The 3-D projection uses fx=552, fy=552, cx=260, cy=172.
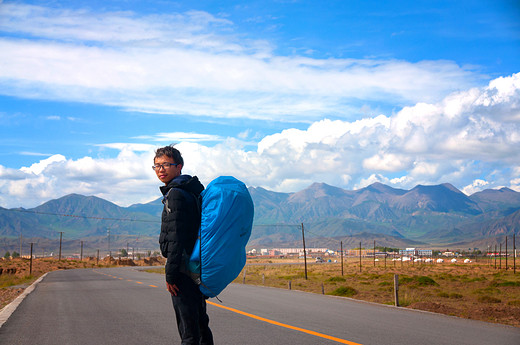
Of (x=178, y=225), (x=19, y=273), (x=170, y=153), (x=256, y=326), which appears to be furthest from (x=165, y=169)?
(x=19, y=273)

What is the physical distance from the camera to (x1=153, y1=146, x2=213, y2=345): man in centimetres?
484

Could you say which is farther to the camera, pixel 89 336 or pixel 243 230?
pixel 89 336

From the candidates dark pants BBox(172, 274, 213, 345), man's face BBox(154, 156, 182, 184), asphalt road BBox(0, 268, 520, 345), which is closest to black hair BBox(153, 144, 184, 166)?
man's face BBox(154, 156, 182, 184)

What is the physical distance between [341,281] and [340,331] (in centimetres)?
2978

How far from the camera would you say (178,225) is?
191 inches

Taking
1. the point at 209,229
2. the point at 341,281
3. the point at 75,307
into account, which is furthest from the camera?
the point at 341,281

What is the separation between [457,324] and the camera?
11.3m

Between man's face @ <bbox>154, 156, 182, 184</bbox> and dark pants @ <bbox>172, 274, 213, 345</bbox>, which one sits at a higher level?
man's face @ <bbox>154, 156, 182, 184</bbox>

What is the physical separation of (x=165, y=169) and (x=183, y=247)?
90 cm

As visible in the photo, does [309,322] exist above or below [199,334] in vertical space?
below

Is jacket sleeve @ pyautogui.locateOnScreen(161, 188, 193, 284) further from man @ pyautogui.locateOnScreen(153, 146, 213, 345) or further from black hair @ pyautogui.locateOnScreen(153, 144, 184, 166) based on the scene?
black hair @ pyautogui.locateOnScreen(153, 144, 184, 166)

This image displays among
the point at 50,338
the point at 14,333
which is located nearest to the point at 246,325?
the point at 50,338

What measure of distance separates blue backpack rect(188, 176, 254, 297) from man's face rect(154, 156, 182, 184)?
48 cm

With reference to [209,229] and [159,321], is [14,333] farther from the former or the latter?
[209,229]
